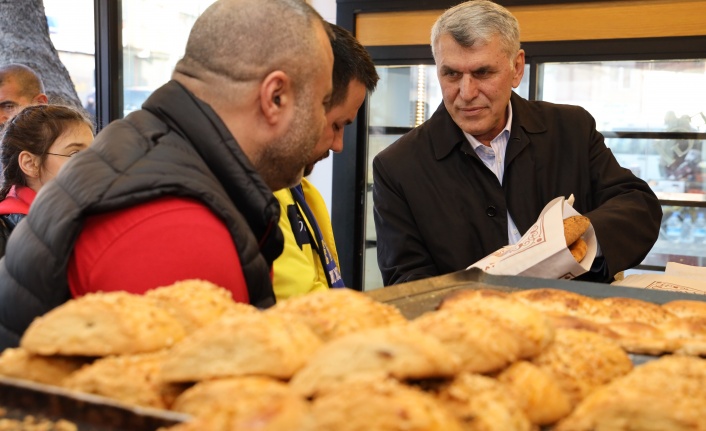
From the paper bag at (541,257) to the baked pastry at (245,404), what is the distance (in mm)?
1177

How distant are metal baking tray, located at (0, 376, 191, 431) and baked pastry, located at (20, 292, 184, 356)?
4.0 inches

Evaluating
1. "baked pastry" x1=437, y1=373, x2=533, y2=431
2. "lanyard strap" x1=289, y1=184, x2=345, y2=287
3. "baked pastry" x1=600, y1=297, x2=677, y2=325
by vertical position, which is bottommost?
"lanyard strap" x1=289, y1=184, x2=345, y2=287

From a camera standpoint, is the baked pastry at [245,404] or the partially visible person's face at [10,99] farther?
the partially visible person's face at [10,99]

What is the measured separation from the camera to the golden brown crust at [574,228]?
2.02 meters

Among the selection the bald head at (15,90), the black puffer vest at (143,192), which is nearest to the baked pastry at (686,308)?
the black puffer vest at (143,192)

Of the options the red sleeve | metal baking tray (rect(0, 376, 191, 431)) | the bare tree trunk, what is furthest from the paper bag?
the bare tree trunk

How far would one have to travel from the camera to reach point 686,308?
1.39 m

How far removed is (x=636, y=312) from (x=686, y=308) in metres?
0.09

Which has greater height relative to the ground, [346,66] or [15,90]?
[346,66]

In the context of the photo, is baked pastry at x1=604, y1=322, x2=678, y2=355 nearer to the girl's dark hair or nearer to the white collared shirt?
the white collared shirt

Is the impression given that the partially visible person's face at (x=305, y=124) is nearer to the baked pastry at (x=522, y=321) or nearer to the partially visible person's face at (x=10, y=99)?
the baked pastry at (x=522, y=321)

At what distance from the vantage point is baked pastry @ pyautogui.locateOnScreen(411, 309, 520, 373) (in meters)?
0.85

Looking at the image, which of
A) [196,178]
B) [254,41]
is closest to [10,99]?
[254,41]

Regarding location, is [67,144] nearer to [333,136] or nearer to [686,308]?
[333,136]
